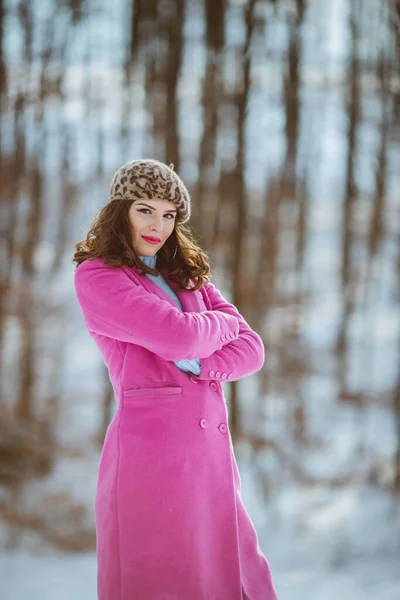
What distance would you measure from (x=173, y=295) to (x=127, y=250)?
0.16 m

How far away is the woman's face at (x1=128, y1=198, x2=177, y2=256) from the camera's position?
4.71ft

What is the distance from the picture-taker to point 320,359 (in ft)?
18.5

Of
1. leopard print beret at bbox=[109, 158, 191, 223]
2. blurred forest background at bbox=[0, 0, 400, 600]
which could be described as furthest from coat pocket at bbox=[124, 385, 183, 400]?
blurred forest background at bbox=[0, 0, 400, 600]

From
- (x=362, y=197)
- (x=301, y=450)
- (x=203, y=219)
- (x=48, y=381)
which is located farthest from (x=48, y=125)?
(x=301, y=450)

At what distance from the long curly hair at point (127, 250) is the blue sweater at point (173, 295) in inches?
0.9

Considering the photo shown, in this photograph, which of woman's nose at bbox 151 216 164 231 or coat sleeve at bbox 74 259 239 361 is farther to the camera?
woman's nose at bbox 151 216 164 231

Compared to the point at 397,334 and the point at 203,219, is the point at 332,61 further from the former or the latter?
the point at 397,334

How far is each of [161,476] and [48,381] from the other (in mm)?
4366

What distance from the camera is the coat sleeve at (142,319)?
1312 mm

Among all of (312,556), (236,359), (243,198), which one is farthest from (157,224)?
(243,198)

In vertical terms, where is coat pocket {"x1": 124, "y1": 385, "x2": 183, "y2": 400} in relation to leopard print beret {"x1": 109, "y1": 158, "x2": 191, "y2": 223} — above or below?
below

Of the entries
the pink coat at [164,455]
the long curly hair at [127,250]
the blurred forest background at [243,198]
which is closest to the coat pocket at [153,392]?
the pink coat at [164,455]

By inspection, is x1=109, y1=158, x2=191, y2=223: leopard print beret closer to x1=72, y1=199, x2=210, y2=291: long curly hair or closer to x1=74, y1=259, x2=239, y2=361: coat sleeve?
x1=72, y1=199, x2=210, y2=291: long curly hair

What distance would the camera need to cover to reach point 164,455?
4.46ft
